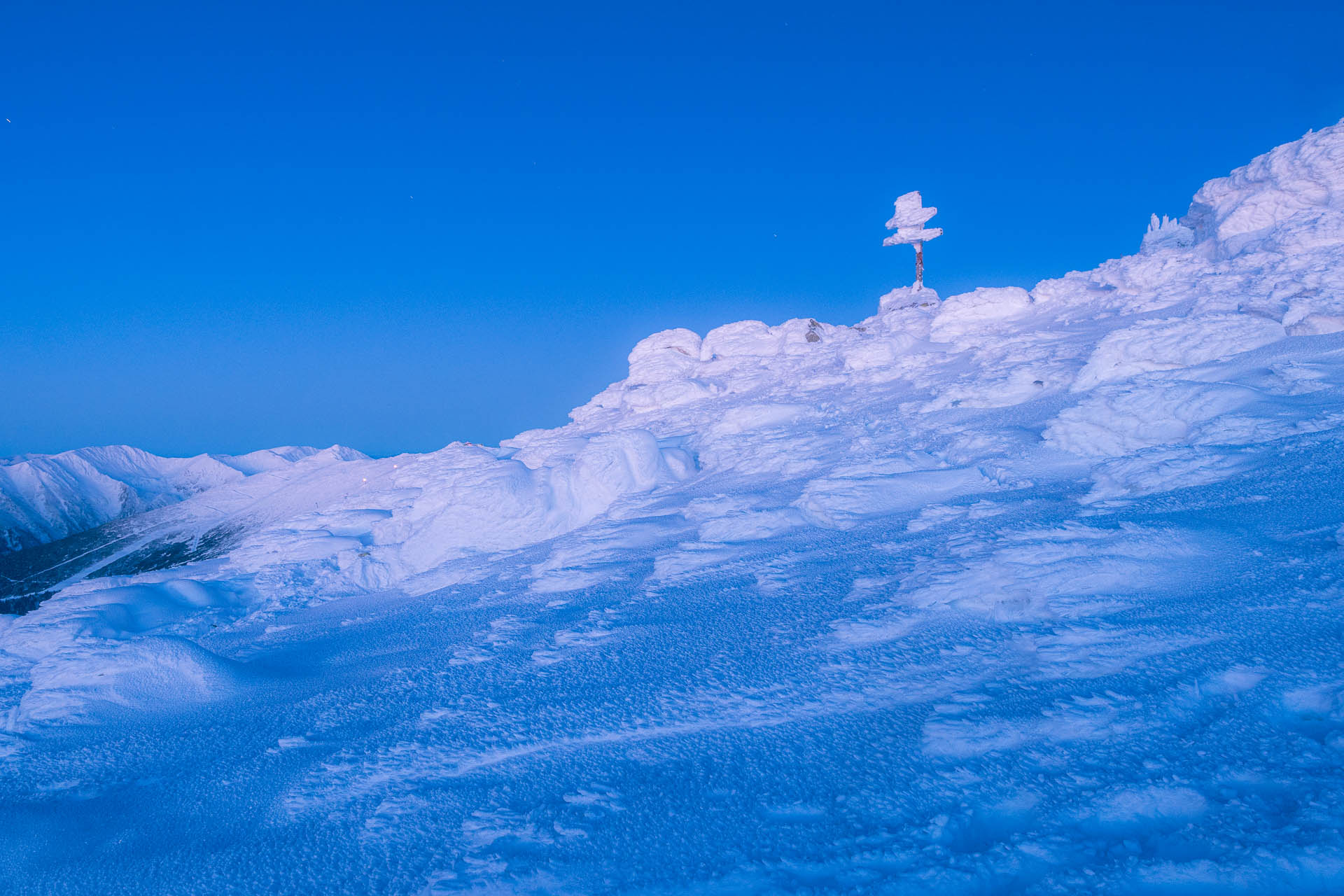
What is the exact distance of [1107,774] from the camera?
5.70 metres

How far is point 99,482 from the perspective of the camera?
3169 inches

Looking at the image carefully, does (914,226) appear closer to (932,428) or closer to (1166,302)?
(1166,302)

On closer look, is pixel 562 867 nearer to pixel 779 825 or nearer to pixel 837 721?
pixel 779 825

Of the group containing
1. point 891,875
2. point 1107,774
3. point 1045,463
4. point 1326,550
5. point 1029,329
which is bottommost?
point 891,875

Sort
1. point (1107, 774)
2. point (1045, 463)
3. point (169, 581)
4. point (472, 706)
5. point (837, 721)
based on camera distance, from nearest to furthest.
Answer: point (1107, 774)
point (837, 721)
point (472, 706)
point (1045, 463)
point (169, 581)

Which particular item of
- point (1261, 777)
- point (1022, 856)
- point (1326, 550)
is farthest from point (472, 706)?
point (1326, 550)

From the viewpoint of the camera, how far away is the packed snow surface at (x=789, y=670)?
18.3 ft

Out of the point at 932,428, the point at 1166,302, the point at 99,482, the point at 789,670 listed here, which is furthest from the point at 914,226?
the point at 99,482

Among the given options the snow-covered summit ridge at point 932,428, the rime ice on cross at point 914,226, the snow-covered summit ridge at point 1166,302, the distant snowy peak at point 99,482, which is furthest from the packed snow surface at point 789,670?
the distant snowy peak at point 99,482

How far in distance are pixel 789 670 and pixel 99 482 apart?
99.0m

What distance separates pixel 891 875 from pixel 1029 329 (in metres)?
27.8

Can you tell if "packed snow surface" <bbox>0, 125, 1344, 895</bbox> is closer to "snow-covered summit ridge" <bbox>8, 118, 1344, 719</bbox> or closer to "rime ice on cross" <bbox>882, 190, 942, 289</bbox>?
"snow-covered summit ridge" <bbox>8, 118, 1344, 719</bbox>

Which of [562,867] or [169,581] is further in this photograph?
[169,581]

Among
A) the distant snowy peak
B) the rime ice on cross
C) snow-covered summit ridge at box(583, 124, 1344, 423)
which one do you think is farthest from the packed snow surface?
the distant snowy peak
